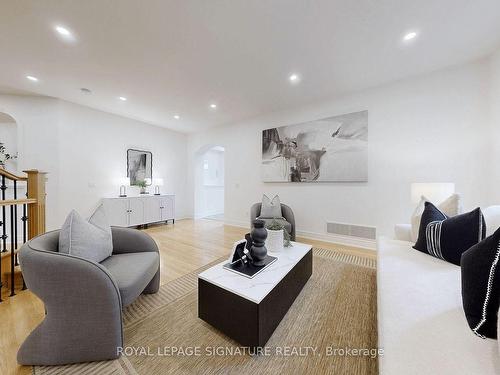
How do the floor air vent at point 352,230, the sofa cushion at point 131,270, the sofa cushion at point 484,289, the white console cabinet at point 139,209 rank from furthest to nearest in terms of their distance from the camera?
the white console cabinet at point 139,209 < the floor air vent at point 352,230 < the sofa cushion at point 131,270 < the sofa cushion at point 484,289

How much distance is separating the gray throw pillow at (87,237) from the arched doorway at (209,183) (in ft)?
13.1

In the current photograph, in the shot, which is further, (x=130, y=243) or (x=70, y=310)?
(x=130, y=243)

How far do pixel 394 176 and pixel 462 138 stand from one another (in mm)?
854

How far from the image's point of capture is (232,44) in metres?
2.16

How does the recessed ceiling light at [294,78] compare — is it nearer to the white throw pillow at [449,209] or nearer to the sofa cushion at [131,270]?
the white throw pillow at [449,209]

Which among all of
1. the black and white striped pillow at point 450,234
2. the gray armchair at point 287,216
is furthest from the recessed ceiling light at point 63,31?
the black and white striped pillow at point 450,234

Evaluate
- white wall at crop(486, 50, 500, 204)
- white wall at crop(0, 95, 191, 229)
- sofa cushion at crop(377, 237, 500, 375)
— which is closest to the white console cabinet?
white wall at crop(0, 95, 191, 229)

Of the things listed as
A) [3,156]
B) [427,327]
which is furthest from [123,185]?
[427,327]

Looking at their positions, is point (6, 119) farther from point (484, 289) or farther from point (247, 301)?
point (484, 289)

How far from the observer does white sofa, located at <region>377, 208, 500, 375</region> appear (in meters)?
0.69

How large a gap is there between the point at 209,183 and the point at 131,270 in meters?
5.27

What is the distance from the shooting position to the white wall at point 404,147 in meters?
2.51

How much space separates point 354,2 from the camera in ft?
5.43

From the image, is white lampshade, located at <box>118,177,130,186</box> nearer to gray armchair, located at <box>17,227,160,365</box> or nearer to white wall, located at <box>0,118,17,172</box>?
white wall, located at <box>0,118,17,172</box>
